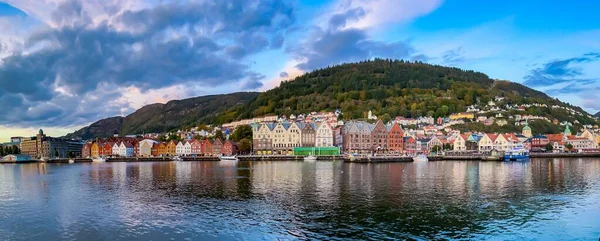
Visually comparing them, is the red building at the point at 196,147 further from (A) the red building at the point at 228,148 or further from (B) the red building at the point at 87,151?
(B) the red building at the point at 87,151

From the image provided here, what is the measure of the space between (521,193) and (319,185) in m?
15.7

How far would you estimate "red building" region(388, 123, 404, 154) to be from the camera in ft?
381

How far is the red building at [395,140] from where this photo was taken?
116 m

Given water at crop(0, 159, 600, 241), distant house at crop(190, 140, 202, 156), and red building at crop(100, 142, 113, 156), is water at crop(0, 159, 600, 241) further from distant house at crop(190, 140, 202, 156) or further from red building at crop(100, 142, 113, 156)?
red building at crop(100, 142, 113, 156)

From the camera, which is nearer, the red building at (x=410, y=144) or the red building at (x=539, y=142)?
the red building at (x=410, y=144)

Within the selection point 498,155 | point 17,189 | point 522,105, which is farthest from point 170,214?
point 522,105

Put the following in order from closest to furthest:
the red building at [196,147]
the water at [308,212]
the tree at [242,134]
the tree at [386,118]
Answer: the water at [308,212], the red building at [196,147], the tree at [242,134], the tree at [386,118]

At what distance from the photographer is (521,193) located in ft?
109

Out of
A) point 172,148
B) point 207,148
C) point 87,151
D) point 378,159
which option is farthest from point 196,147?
point 378,159

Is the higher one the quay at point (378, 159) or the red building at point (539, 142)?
the red building at point (539, 142)

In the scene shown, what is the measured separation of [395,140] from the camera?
384 feet

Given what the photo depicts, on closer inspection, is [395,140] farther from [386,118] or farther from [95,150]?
[95,150]

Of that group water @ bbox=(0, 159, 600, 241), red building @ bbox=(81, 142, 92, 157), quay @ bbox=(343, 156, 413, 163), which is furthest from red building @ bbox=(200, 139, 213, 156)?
water @ bbox=(0, 159, 600, 241)

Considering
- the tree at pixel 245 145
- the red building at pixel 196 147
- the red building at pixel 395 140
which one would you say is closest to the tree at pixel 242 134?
the tree at pixel 245 145
